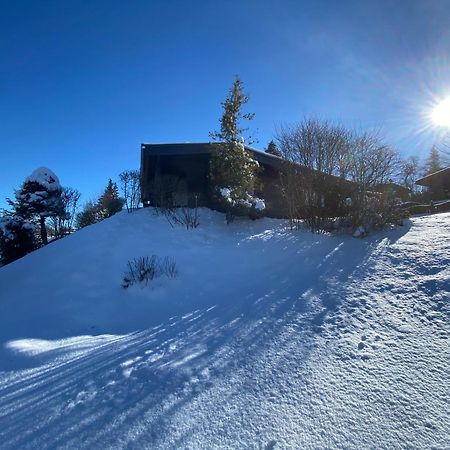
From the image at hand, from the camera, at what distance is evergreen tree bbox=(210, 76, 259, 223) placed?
13.5 meters

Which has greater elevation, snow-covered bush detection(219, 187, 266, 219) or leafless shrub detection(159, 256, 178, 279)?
snow-covered bush detection(219, 187, 266, 219)

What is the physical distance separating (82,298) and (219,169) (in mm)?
7983

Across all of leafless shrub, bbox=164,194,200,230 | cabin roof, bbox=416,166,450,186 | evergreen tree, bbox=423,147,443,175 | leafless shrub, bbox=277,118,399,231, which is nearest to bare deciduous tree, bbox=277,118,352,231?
leafless shrub, bbox=277,118,399,231

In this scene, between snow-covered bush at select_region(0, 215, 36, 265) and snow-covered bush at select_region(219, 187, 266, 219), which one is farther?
snow-covered bush at select_region(0, 215, 36, 265)

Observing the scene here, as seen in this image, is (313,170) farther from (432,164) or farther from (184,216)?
(432,164)

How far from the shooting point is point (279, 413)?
300cm

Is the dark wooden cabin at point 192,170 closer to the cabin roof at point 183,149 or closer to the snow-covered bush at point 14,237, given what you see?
the cabin roof at point 183,149

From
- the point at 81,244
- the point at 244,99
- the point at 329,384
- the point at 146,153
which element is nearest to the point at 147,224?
the point at 81,244

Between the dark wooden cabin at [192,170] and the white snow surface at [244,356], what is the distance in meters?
6.66

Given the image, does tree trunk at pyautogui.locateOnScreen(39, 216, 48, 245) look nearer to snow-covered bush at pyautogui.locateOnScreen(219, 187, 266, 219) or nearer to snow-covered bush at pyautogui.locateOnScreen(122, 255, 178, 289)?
snow-covered bush at pyautogui.locateOnScreen(219, 187, 266, 219)

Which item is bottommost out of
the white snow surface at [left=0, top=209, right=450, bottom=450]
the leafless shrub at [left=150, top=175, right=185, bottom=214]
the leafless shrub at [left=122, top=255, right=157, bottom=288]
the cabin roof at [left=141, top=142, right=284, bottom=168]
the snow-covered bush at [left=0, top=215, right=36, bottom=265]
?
the white snow surface at [left=0, top=209, right=450, bottom=450]

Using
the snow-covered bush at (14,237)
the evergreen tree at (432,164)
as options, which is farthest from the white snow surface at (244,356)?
the evergreen tree at (432,164)

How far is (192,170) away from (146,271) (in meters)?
8.94

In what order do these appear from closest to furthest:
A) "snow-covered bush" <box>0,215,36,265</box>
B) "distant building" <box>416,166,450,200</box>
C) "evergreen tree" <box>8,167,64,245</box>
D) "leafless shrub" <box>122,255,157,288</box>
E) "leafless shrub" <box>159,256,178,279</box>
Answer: "leafless shrub" <box>122,255,157,288</box>
"leafless shrub" <box>159,256,178,279</box>
"snow-covered bush" <box>0,215,36,265</box>
"evergreen tree" <box>8,167,64,245</box>
"distant building" <box>416,166,450,200</box>
